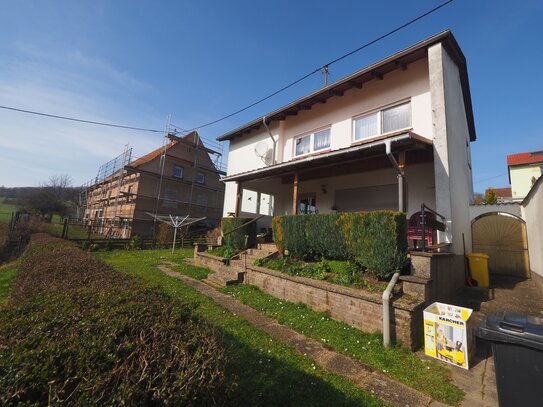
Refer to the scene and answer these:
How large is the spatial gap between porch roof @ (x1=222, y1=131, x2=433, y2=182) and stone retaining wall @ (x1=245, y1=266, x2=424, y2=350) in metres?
3.56

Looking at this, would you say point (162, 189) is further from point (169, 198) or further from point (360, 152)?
point (360, 152)

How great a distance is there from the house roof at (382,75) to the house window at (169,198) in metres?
13.7

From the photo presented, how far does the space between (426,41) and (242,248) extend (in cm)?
908

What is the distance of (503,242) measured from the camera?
11.4 m

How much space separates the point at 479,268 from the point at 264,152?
9179 mm

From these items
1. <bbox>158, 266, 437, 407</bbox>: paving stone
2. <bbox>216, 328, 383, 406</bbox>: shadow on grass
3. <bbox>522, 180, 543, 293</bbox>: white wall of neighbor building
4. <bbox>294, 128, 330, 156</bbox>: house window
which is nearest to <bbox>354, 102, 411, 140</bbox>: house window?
<bbox>294, 128, 330, 156</bbox>: house window

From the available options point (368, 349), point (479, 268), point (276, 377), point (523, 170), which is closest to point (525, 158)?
point (523, 170)

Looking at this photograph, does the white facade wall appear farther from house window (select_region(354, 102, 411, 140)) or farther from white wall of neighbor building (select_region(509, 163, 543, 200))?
white wall of neighbor building (select_region(509, 163, 543, 200))

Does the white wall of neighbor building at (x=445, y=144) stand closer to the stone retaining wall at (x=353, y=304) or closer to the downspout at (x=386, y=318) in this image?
the stone retaining wall at (x=353, y=304)

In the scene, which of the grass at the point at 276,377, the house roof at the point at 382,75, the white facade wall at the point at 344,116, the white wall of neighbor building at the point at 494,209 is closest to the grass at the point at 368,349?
the grass at the point at 276,377

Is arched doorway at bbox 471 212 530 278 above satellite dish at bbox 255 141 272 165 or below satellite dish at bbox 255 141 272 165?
below

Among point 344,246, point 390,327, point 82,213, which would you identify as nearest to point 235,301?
point 344,246

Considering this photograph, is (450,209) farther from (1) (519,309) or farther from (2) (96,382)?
(2) (96,382)

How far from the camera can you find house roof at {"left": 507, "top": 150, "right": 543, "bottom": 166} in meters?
22.5
